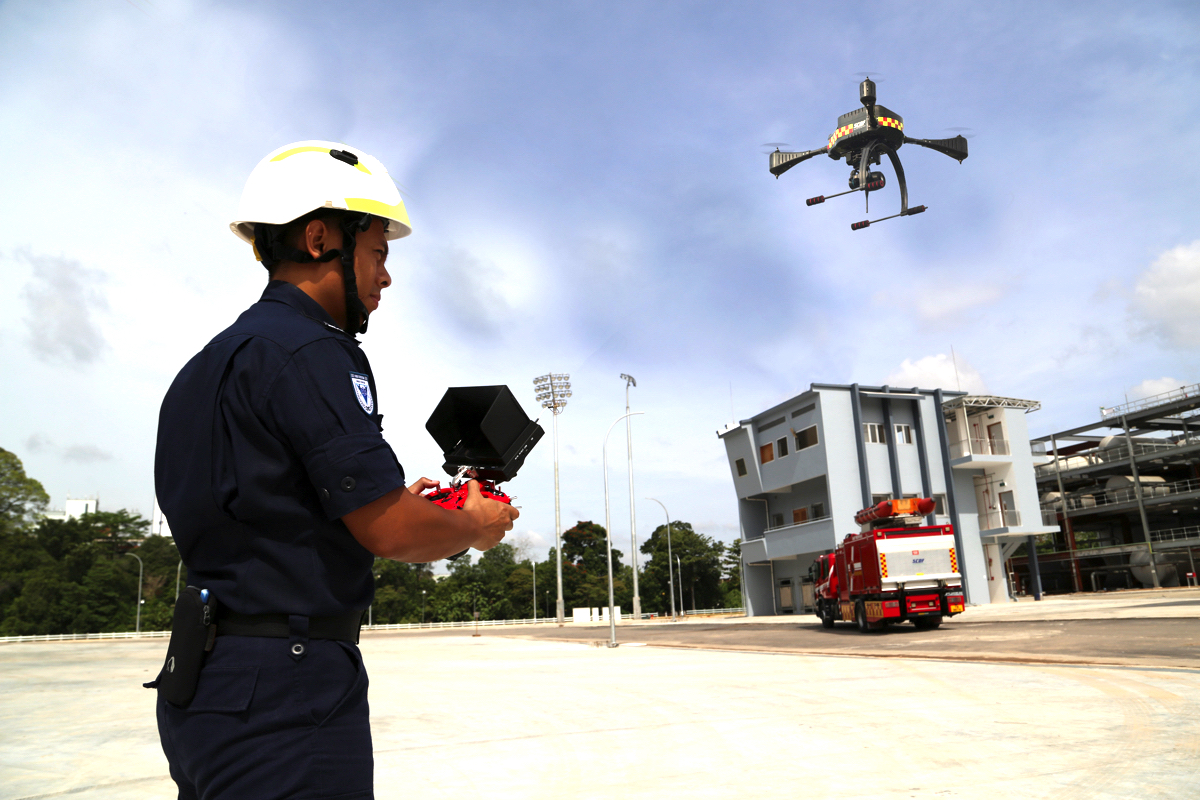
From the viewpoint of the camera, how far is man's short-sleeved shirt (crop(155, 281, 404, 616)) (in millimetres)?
1657

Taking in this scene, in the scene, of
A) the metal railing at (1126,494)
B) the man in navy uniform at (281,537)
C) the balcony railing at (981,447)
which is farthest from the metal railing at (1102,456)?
the man in navy uniform at (281,537)

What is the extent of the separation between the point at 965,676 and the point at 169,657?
971 cm

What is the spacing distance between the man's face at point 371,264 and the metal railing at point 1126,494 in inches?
2632

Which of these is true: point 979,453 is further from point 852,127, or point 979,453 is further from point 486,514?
point 486,514

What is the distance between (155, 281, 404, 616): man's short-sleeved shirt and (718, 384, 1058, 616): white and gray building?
137 ft

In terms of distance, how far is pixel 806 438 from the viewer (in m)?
44.0

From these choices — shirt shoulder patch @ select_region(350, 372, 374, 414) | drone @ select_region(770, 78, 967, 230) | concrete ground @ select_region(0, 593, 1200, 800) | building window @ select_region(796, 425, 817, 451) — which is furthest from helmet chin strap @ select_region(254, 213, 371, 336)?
building window @ select_region(796, 425, 817, 451)

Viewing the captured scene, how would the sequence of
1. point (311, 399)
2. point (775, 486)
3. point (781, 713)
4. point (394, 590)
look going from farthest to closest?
point (394, 590)
point (775, 486)
point (781, 713)
point (311, 399)

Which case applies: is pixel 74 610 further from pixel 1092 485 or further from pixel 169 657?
pixel 1092 485

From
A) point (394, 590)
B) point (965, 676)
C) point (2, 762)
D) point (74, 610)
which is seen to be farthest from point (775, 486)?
point (74, 610)

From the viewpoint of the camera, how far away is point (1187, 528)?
6044cm

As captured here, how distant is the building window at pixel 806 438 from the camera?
43250mm

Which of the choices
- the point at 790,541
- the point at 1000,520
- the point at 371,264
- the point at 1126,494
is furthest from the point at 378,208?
the point at 1126,494

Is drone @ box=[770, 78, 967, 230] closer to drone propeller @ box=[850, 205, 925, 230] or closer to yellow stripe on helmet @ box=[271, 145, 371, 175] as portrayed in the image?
drone propeller @ box=[850, 205, 925, 230]
